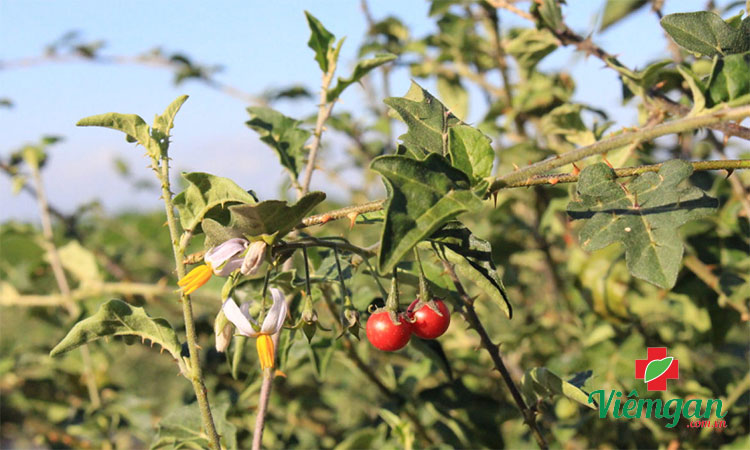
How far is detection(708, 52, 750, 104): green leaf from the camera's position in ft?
3.35

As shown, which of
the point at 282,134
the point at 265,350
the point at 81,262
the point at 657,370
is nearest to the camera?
the point at 265,350

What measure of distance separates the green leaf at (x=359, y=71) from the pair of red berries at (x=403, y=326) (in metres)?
0.53

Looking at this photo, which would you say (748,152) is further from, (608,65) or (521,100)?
(608,65)

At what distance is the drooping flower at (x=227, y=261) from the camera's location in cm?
95

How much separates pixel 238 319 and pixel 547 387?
0.56 m

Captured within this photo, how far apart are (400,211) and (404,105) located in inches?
10.2

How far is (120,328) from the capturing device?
1.13 m

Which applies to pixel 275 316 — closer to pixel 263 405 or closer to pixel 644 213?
pixel 263 405

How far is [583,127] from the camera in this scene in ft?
5.55

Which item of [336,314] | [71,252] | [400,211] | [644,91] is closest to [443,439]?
[336,314]

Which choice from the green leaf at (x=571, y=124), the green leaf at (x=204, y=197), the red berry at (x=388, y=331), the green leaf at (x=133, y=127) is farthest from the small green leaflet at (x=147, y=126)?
the green leaf at (x=571, y=124)

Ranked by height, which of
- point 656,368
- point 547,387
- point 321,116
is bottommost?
point 656,368

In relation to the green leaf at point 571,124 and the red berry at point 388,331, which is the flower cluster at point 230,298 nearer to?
the red berry at point 388,331

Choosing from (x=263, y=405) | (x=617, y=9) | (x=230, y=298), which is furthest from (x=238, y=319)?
(x=617, y=9)
